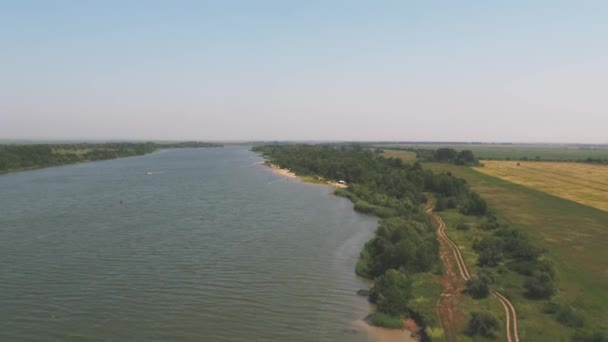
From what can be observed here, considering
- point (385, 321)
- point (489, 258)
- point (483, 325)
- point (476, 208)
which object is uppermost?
point (476, 208)

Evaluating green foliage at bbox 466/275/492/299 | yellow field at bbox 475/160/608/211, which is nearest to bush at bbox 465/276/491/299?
green foliage at bbox 466/275/492/299

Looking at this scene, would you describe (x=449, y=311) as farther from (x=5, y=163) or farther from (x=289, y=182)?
(x=5, y=163)

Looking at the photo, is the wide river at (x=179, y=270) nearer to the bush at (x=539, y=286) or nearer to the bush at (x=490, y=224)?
the bush at (x=539, y=286)

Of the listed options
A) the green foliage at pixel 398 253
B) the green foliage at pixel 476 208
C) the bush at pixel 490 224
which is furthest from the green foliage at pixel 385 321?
the green foliage at pixel 476 208

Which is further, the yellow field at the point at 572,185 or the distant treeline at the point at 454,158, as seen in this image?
the distant treeline at the point at 454,158

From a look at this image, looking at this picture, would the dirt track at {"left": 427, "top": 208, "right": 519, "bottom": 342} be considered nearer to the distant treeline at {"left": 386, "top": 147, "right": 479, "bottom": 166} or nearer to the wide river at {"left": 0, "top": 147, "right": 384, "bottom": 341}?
the wide river at {"left": 0, "top": 147, "right": 384, "bottom": 341}

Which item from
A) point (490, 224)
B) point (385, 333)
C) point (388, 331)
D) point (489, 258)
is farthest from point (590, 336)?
point (490, 224)

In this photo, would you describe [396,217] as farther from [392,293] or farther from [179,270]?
[179,270]
